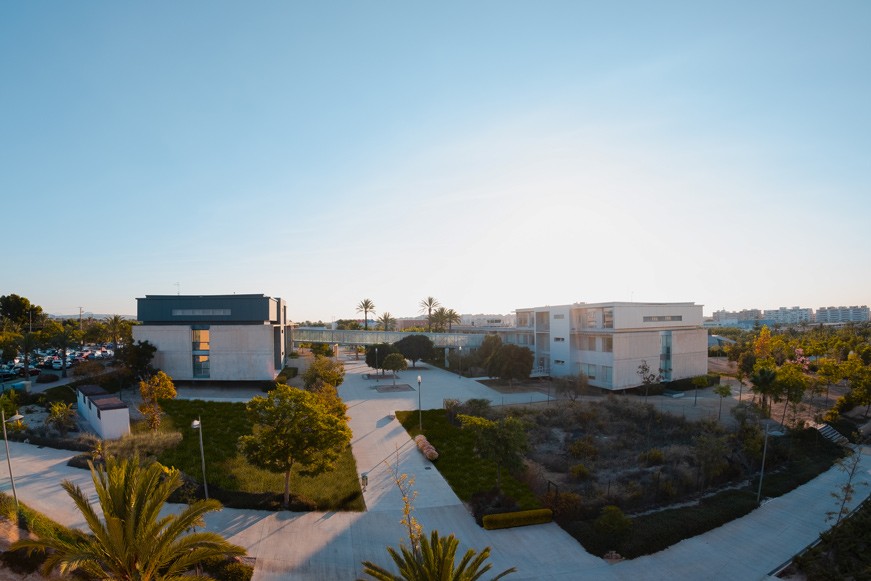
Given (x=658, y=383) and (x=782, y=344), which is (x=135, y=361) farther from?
(x=782, y=344)

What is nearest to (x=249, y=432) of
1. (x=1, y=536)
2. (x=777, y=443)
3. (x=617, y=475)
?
(x=1, y=536)

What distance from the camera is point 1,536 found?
16734mm

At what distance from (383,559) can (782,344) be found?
65.2 metres

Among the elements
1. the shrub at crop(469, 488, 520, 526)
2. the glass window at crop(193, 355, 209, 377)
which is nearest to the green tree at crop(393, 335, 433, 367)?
the glass window at crop(193, 355, 209, 377)

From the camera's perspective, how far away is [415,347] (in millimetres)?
63219

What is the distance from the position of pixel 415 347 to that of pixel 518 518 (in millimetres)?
44364

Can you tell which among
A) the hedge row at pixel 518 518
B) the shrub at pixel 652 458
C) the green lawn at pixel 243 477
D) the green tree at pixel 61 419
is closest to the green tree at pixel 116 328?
the green tree at pixel 61 419

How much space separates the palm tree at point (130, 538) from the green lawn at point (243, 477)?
8018mm

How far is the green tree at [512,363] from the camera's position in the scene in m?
50.0

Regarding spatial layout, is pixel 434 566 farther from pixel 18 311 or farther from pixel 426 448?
pixel 18 311

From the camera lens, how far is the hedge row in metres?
19.0

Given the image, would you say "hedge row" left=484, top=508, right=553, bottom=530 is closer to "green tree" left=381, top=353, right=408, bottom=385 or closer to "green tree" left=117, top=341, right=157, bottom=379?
"green tree" left=381, top=353, right=408, bottom=385

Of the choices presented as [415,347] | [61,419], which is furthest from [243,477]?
[415,347]

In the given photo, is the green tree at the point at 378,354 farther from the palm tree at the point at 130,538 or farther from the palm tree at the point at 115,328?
the palm tree at the point at 130,538
